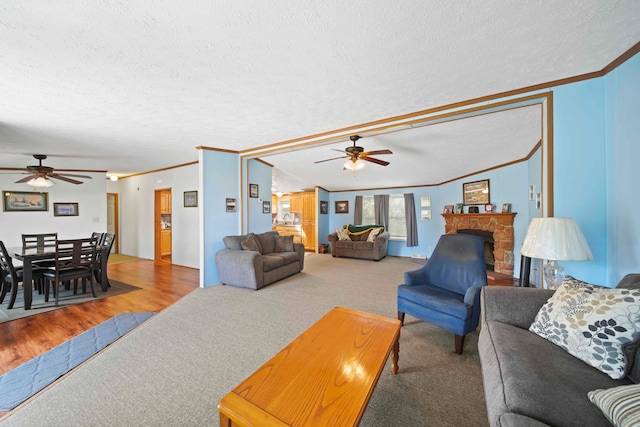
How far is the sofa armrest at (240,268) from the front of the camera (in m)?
3.70

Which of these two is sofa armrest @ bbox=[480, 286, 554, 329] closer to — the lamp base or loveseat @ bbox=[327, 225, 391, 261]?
the lamp base

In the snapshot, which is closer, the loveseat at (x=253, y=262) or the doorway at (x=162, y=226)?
the loveseat at (x=253, y=262)

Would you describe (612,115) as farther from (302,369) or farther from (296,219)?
(296,219)

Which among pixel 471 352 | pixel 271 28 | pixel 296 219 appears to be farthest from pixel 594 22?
pixel 296 219

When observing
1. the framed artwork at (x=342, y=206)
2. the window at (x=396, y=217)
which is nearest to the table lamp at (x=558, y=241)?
the window at (x=396, y=217)

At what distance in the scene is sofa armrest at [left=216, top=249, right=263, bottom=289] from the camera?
12.1 ft

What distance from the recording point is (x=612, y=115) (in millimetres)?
1897

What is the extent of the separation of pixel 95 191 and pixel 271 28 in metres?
6.84

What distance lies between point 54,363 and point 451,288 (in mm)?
3646

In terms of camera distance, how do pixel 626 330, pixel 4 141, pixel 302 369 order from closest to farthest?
pixel 626 330 < pixel 302 369 < pixel 4 141

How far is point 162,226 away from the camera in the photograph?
686cm

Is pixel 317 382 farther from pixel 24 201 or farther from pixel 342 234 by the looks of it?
pixel 24 201

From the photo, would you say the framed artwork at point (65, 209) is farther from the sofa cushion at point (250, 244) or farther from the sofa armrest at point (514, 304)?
the sofa armrest at point (514, 304)

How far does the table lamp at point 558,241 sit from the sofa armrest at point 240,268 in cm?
324
